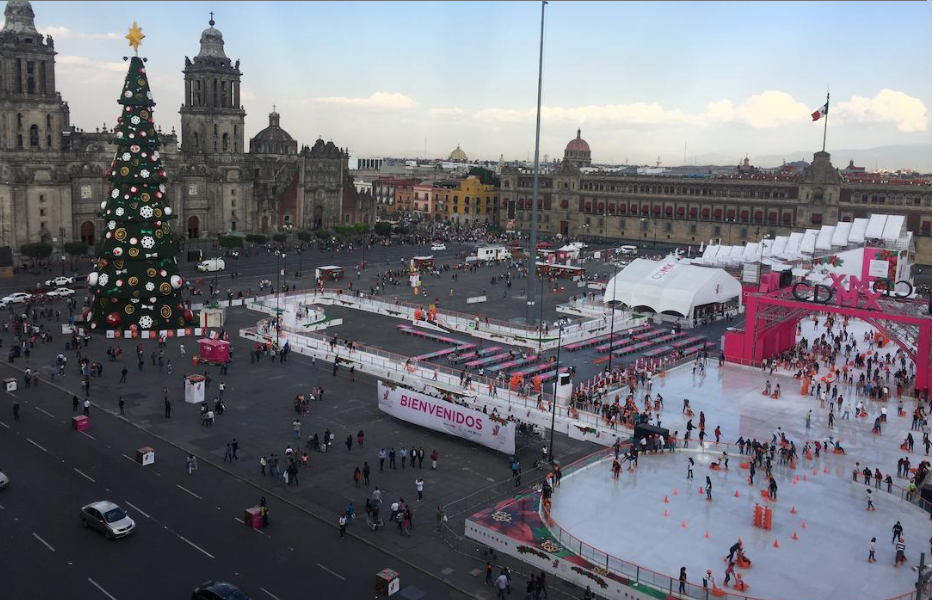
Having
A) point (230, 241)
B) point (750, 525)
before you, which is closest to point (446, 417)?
point (750, 525)

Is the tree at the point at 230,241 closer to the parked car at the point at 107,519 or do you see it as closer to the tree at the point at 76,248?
the tree at the point at 76,248

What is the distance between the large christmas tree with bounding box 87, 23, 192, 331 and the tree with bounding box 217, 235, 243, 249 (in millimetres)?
41895

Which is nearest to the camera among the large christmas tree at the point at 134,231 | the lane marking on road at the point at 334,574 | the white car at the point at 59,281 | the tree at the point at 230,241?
the lane marking on road at the point at 334,574

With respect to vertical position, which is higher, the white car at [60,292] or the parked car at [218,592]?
the white car at [60,292]

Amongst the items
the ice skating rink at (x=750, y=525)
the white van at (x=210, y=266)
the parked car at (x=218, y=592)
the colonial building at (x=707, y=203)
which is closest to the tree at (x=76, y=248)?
the white van at (x=210, y=266)

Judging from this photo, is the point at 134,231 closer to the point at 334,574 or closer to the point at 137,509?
the point at 137,509

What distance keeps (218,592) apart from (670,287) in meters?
46.6

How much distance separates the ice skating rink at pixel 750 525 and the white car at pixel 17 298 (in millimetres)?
46129

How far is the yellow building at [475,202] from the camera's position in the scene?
14488 cm

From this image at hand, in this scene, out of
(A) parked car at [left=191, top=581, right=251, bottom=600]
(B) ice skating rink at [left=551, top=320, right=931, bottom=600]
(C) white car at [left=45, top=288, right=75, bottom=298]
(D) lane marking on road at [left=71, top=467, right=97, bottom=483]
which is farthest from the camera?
(C) white car at [left=45, top=288, right=75, bottom=298]

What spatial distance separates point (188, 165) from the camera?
97.6 m

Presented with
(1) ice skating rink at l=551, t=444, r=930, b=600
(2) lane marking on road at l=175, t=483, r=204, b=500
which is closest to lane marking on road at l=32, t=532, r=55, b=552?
(2) lane marking on road at l=175, t=483, r=204, b=500

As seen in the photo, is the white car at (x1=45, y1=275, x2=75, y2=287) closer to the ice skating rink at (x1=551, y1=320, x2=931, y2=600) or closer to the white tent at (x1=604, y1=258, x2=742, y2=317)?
the white tent at (x1=604, y1=258, x2=742, y2=317)

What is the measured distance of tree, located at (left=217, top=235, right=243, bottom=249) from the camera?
302 feet
